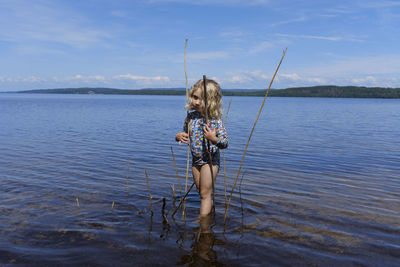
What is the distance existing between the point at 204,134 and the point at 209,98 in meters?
0.55

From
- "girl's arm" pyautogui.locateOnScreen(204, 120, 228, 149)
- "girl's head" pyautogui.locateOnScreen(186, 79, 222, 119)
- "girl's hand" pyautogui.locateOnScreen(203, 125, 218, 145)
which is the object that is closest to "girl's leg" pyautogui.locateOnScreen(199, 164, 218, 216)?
"girl's arm" pyautogui.locateOnScreen(204, 120, 228, 149)

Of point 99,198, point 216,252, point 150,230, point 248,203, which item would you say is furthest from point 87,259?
point 248,203

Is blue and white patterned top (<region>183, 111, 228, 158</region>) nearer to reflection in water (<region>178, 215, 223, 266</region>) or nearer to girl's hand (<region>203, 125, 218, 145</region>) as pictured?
girl's hand (<region>203, 125, 218, 145</region>)

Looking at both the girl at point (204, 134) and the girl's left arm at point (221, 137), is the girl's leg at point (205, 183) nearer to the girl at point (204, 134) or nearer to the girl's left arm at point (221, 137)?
the girl at point (204, 134)

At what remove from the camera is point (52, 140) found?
15.8 meters

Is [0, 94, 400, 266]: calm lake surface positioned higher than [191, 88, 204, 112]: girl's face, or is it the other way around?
[191, 88, 204, 112]: girl's face

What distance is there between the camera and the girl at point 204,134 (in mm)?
4711

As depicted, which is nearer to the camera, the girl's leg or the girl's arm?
the girl's arm

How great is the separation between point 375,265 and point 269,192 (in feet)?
11.1

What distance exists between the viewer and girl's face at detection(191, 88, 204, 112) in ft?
15.7

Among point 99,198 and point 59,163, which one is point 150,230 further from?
point 59,163

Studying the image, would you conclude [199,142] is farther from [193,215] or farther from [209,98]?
[193,215]

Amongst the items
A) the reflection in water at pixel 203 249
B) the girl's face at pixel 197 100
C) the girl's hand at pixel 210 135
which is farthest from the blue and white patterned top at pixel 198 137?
the reflection in water at pixel 203 249

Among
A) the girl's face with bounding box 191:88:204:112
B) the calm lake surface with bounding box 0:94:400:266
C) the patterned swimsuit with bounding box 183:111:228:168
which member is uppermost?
the girl's face with bounding box 191:88:204:112
